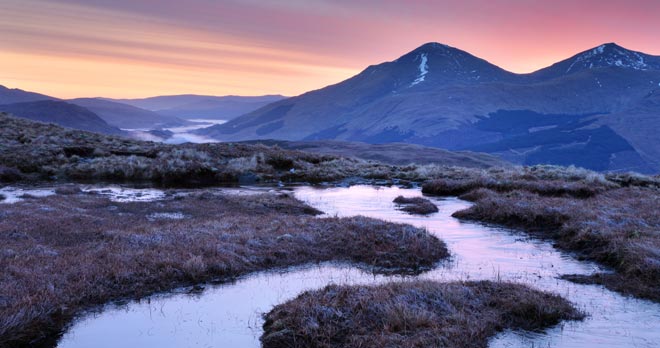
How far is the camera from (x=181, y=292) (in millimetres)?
15125

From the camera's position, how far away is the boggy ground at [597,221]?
671 inches

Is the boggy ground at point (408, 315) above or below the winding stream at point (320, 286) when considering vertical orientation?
above

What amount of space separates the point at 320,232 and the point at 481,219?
444 inches

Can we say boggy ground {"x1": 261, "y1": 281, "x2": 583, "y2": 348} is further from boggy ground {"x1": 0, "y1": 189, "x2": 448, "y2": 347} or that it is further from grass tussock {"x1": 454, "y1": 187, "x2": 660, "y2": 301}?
grass tussock {"x1": 454, "y1": 187, "x2": 660, "y2": 301}

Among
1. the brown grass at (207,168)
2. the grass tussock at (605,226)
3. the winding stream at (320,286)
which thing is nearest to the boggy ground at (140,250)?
the winding stream at (320,286)

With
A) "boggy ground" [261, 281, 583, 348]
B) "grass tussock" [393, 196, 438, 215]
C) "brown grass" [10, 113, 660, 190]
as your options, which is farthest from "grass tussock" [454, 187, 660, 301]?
"brown grass" [10, 113, 660, 190]

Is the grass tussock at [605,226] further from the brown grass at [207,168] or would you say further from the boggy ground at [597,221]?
the brown grass at [207,168]

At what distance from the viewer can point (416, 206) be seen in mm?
33844

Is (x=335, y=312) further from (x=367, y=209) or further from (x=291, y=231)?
(x=367, y=209)

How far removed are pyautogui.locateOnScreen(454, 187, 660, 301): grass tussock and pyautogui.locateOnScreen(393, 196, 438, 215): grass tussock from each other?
99.0 inches

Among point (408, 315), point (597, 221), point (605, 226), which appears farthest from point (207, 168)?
point (408, 315)

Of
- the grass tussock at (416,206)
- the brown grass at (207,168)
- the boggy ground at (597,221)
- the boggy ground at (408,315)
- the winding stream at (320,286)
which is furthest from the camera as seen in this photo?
the brown grass at (207,168)

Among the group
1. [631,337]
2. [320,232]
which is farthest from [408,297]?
[320,232]

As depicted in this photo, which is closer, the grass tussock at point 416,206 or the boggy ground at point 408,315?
the boggy ground at point 408,315
